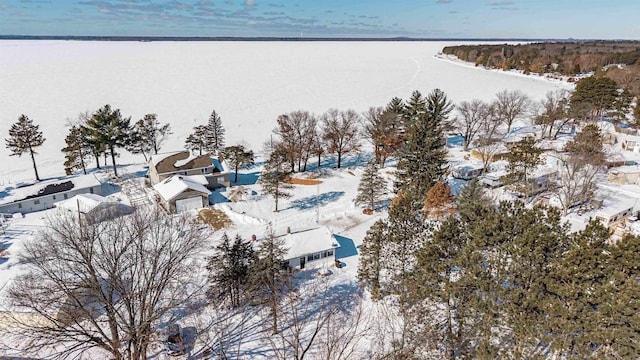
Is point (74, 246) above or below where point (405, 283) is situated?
above

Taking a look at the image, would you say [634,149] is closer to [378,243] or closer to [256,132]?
[378,243]

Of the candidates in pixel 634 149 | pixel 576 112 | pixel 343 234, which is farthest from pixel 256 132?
pixel 634 149

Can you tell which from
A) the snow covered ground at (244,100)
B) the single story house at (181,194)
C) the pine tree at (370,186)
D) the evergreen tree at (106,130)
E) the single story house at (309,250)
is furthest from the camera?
the evergreen tree at (106,130)

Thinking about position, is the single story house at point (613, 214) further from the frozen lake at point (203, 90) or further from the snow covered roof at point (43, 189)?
the snow covered roof at point (43, 189)

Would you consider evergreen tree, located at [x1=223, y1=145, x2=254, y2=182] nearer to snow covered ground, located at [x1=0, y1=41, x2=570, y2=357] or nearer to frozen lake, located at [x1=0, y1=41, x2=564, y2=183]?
snow covered ground, located at [x1=0, y1=41, x2=570, y2=357]

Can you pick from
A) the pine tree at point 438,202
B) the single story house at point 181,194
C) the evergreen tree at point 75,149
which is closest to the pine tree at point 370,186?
the pine tree at point 438,202

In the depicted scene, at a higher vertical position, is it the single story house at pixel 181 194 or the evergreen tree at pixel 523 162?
the evergreen tree at pixel 523 162
